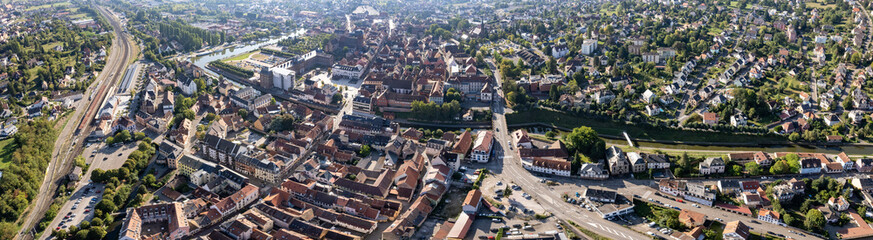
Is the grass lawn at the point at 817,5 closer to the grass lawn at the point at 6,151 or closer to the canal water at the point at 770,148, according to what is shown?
the canal water at the point at 770,148

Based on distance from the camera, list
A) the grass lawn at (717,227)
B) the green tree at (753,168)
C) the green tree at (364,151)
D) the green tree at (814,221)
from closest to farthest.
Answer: the green tree at (814,221) < the grass lawn at (717,227) < the green tree at (753,168) < the green tree at (364,151)

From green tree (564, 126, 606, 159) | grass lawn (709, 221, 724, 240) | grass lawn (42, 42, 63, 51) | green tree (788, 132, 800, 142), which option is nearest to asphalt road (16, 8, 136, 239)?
grass lawn (42, 42, 63, 51)

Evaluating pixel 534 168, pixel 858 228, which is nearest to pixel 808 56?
pixel 858 228

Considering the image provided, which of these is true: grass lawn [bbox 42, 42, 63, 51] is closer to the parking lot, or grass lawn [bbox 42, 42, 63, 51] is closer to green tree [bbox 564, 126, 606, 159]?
the parking lot

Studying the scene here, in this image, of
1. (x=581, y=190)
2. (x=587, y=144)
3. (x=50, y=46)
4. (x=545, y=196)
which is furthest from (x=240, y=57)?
(x=581, y=190)

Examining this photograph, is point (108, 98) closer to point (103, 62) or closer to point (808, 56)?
point (103, 62)

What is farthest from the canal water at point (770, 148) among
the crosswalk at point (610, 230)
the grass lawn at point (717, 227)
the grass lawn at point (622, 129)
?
the crosswalk at point (610, 230)
